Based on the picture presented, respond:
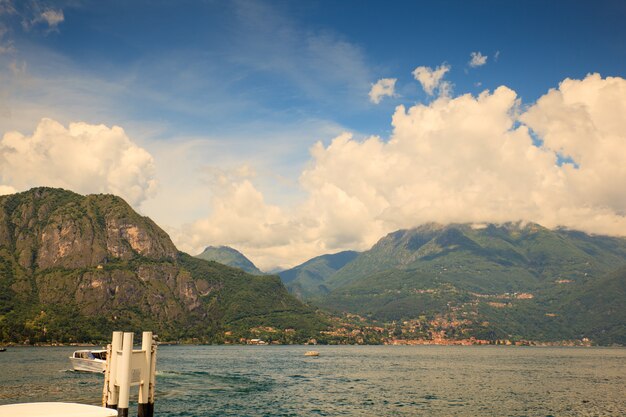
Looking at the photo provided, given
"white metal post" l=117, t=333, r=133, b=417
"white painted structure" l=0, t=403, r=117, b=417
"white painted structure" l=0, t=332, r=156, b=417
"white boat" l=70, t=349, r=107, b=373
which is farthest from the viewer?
"white boat" l=70, t=349, r=107, b=373

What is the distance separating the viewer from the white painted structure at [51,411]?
72.2 ft

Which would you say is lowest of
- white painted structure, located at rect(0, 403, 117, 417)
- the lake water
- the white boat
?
the lake water

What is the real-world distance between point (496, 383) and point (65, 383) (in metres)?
80.5

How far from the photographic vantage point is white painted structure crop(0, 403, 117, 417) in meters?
22.0

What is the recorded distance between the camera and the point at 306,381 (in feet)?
333

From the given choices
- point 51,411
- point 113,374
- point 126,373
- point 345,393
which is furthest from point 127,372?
point 345,393

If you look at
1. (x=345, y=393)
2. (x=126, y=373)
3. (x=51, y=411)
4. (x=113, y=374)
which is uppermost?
(x=126, y=373)

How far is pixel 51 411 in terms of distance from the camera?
22.5m

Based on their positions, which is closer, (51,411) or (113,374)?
(51,411)

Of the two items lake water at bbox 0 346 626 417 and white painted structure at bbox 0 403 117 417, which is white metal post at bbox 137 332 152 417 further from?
lake water at bbox 0 346 626 417

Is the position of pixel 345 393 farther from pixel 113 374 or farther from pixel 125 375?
pixel 125 375

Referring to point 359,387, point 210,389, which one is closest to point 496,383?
point 359,387

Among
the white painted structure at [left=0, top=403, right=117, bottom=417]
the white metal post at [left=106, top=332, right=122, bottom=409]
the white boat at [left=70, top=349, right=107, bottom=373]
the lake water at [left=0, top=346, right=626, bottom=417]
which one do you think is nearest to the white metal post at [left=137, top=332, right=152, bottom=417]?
the white metal post at [left=106, top=332, right=122, bottom=409]

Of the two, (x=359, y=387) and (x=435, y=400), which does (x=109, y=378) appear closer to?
(x=435, y=400)
